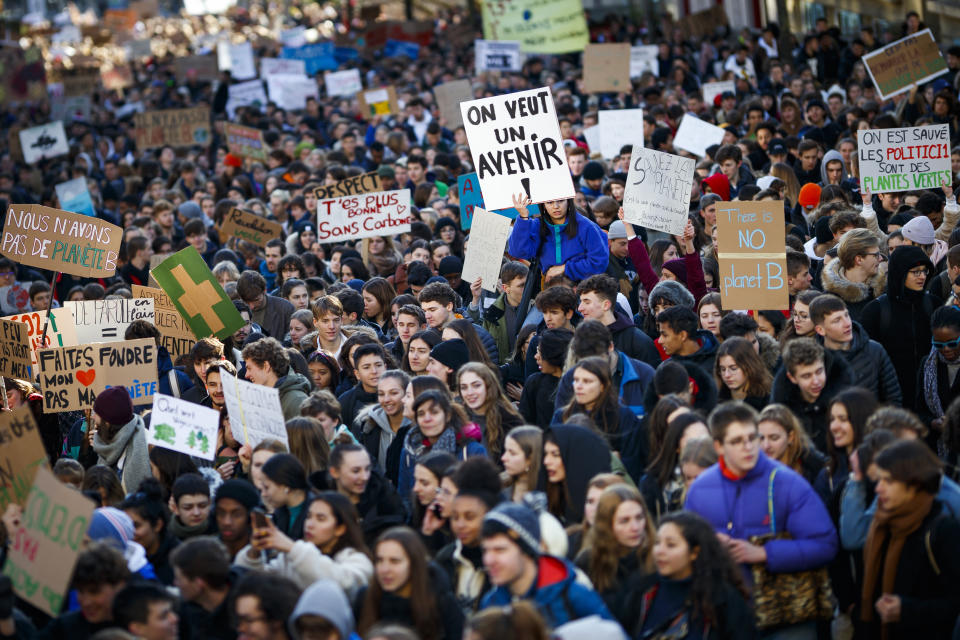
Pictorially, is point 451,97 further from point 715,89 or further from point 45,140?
point 45,140

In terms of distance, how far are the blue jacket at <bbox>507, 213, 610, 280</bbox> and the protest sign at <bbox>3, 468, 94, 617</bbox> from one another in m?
4.79

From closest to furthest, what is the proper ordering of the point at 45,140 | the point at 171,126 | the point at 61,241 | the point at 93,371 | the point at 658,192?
the point at 93,371 < the point at 61,241 < the point at 658,192 < the point at 171,126 < the point at 45,140

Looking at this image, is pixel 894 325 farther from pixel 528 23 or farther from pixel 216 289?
pixel 528 23

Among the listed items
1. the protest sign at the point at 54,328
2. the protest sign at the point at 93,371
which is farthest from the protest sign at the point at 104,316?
the protest sign at the point at 93,371

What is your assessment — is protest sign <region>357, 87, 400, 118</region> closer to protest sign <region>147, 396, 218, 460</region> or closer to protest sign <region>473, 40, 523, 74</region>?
protest sign <region>473, 40, 523, 74</region>

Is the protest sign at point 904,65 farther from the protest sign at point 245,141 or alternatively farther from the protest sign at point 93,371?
the protest sign at point 93,371

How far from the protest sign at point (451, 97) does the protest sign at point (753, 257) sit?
45.2ft

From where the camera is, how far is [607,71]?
22.1 metres

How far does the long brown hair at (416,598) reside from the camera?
531 centimetres

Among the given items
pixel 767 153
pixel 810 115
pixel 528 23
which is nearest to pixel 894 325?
pixel 767 153

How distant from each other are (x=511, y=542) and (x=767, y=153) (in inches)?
444

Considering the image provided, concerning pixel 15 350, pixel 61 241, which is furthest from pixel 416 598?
pixel 61 241

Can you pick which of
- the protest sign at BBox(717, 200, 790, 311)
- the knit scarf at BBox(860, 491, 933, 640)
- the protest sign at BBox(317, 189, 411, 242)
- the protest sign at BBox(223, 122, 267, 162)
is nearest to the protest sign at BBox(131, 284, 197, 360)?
the protest sign at BBox(317, 189, 411, 242)

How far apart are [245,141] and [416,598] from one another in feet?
55.2
